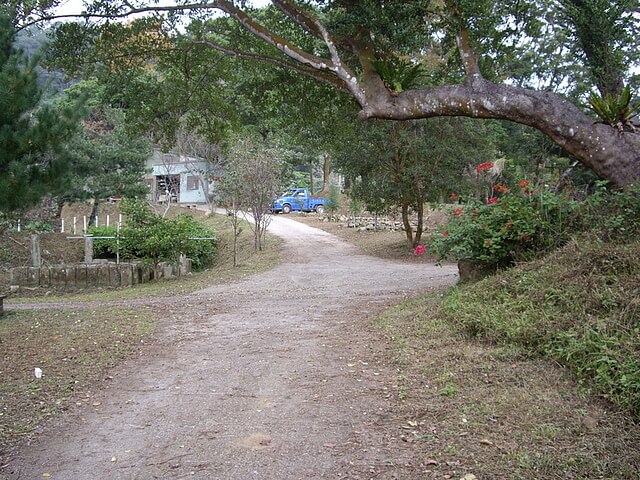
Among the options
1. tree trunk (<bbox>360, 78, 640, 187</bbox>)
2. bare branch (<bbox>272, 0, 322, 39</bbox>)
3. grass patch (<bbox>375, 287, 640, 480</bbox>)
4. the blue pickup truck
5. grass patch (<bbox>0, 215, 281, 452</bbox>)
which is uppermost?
bare branch (<bbox>272, 0, 322, 39</bbox>)

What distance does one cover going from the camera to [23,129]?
7.57 metres

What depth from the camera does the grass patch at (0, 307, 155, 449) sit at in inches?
184

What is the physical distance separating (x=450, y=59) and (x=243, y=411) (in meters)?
7.74

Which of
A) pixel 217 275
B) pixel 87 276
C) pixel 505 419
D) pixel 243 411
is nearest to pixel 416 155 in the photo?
pixel 217 275

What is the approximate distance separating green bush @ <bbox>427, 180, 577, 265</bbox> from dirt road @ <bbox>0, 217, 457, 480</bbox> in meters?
1.70

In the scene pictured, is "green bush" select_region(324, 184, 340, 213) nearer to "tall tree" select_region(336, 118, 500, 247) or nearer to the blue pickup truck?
the blue pickup truck

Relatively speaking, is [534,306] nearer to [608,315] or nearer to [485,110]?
[608,315]

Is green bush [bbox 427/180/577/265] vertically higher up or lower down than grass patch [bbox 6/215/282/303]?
higher up

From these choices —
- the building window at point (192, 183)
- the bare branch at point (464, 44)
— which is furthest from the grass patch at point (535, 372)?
the building window at point (192, 183)

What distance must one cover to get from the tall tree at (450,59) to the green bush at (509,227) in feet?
2.52

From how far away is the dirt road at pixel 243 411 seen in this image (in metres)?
3.55

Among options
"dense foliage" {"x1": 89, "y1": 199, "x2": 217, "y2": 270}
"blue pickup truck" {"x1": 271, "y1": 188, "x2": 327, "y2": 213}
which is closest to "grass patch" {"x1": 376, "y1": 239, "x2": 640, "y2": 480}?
"dense foliage" {"x1": 89, "y1": 199, "x2": 217, "y2": 270}

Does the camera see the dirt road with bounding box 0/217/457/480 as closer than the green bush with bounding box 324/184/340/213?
Yes

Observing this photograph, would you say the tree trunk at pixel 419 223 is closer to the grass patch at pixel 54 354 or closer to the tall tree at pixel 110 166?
the grass patch at pixel 54 354
